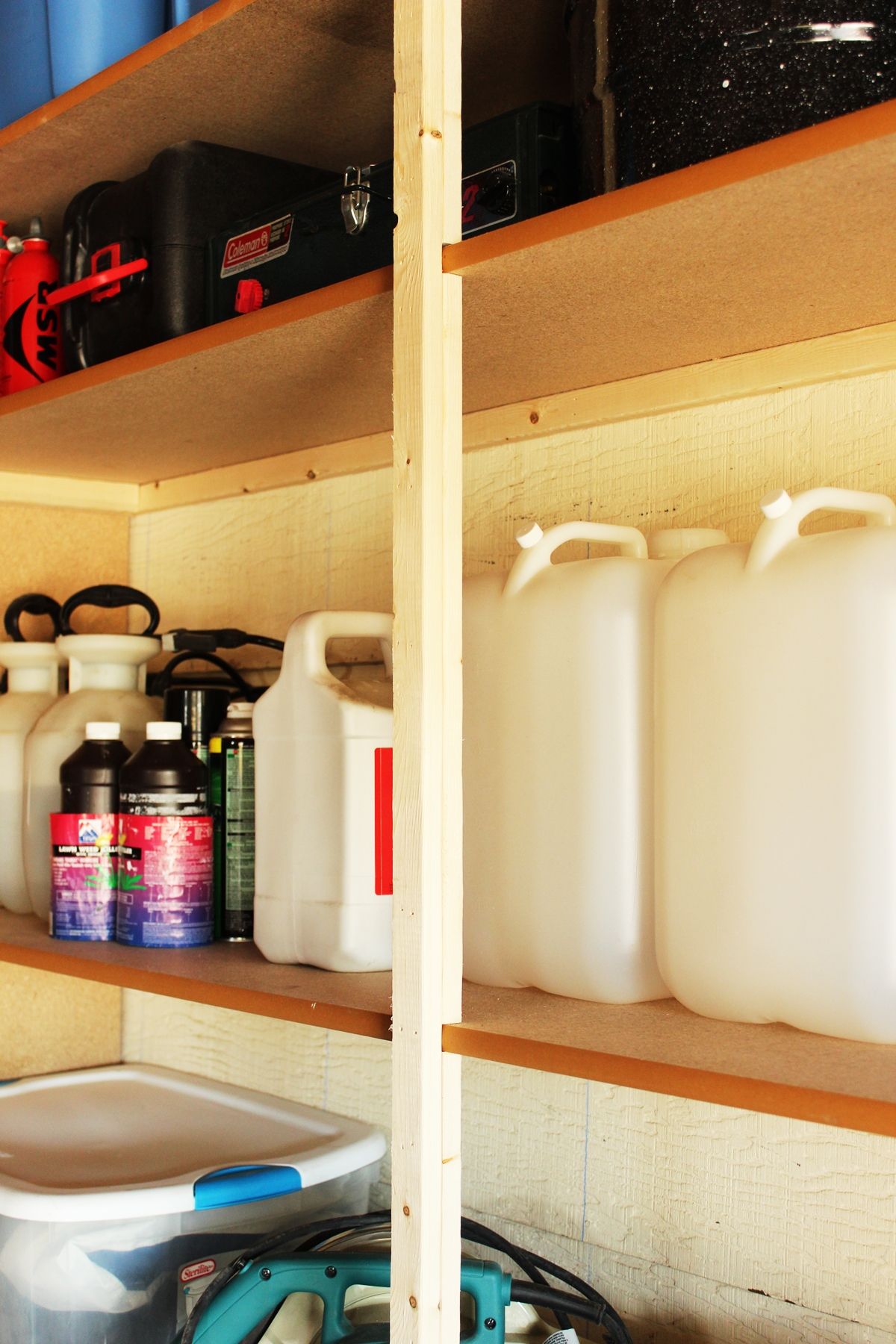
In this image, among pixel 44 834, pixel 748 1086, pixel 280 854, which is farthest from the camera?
pixel 44 834

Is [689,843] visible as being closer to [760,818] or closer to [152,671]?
[760,818]

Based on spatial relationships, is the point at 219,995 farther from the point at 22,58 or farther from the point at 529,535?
the point at 22,58

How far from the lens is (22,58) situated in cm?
150

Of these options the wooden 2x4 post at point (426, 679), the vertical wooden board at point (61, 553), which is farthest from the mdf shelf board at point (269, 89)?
the vertical wooden board at point (61, 553)

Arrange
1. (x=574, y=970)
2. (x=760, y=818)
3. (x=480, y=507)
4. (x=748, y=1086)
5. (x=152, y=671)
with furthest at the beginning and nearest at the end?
1. (x=152, y=671)
2. (x=480, y=507)
3. (x=574, y=970)
4. (x=760, y=818)
5. (x=748, y=1086)

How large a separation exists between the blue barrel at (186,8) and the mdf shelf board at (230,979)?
3.15 feet

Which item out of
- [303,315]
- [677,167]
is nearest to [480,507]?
[303,315]

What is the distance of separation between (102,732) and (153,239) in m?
0.55

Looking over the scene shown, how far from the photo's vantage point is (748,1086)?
789 millimetres

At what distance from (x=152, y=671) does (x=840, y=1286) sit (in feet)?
3.93

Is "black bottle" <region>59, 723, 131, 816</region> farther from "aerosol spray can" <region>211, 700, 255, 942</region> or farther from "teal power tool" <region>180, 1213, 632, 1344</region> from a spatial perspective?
"teal power tool" <region>180, 1213, 632, 1344</region>

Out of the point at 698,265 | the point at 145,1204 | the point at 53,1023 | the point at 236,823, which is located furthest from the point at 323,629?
the point at 53,1023

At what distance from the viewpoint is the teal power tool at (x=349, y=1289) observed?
1.13m

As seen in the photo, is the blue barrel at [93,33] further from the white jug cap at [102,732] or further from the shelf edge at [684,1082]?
the shelf edge at [684,1082]
